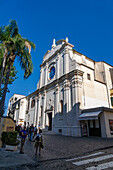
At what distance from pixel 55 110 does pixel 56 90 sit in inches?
150


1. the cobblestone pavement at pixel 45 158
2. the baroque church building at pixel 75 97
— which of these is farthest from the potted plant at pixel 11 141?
the baroque church building at pixel 75 97

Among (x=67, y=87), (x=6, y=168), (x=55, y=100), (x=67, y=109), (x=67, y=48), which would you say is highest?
(x=67, y=48)

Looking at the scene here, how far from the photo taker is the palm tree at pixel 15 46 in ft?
38.3

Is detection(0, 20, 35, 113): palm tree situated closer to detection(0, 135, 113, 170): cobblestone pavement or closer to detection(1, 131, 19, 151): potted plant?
detection(1, 131, 19, 151): potted plant

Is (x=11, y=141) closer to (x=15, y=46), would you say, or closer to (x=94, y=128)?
(x=15, y=46)

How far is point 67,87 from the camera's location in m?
20.3

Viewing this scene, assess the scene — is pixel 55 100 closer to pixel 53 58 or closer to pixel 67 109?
pixel 67 109

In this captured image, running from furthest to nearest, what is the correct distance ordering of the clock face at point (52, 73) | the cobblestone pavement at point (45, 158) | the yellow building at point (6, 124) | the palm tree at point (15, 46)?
the clock face at point (52, 73), the palm tree at point (15, 46), the yellow building at point (6, 124), the cobblestone pavement at point (45, 158)

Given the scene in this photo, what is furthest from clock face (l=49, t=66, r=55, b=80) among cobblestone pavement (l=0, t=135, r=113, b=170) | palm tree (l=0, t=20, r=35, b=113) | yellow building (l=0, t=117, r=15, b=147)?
cobblestone pavement (l=0, t=135, r=113, b=170)

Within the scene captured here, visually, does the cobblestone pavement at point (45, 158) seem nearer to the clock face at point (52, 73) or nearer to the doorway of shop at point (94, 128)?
the doorway of shop at point (94, 128)

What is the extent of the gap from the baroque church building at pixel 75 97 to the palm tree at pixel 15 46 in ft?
28.6

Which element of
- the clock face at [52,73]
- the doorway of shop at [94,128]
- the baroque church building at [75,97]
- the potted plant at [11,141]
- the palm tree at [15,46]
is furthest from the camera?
the clock face at [52,73]

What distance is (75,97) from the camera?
59.1 feet

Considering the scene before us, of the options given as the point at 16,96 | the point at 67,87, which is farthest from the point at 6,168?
the point at 16,96
